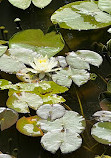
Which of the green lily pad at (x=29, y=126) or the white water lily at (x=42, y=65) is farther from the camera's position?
the white water lily at (x=42, y=65)

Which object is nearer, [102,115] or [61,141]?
[61,141]

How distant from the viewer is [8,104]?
1.67 metres

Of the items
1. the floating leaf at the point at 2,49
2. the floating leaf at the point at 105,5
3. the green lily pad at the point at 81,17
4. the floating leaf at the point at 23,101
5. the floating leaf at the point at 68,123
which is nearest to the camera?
the floating leaf at the point at 68,123

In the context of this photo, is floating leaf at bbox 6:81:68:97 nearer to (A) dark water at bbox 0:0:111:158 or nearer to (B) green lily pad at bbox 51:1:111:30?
(A) dark water at bbox 0:0:111:158

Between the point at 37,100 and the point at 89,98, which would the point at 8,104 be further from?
the point at 89,98

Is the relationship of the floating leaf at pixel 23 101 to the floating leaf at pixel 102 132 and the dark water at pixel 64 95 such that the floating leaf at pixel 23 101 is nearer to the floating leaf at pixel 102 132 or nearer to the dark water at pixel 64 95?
the dark water at pixel 64 95

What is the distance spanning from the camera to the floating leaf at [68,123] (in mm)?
1524

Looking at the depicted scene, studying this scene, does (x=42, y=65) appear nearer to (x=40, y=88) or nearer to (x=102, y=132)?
(x=40, y=88)

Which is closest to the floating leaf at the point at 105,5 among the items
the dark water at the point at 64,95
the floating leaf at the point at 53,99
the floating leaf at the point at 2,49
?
the dark water at the point at 64,95

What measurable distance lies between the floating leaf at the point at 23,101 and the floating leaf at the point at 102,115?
0.31 m

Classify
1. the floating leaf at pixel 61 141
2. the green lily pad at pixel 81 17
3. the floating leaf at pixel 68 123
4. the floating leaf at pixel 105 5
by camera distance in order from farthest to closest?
the floating leaf at pixel 105 5
the green lily pad at pixel 81 17
the floating leaf at pixel 68 123
the floating leaf at pixel 61 141

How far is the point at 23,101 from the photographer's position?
5.51 ft

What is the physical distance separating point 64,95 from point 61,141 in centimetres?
42

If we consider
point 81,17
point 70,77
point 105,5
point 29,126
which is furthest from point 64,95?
point 105,5
